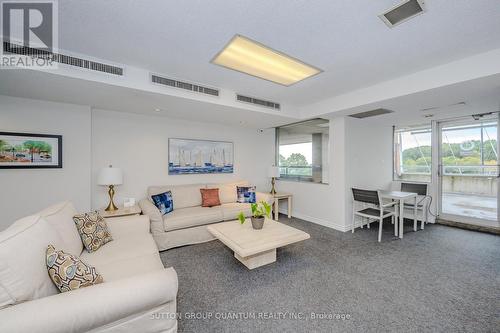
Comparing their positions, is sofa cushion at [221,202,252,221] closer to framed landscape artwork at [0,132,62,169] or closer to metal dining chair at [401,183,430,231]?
framed landscape artwork at [0,132,62,169]

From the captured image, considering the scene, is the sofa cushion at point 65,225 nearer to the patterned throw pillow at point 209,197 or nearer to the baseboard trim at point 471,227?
the patterned throw pillow at point 209,197

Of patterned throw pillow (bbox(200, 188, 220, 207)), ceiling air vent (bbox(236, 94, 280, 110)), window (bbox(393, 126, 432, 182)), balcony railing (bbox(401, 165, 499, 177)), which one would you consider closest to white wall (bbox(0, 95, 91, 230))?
patterned throw pillow (bbox(200, 188, 220, 207))

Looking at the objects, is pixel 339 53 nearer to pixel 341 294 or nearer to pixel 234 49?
pixel 234 49

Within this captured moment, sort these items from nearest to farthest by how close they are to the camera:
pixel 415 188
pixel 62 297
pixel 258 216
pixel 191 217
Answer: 1. pixel 62 297
2. pixel 258 216
3. pixel 191 217
4. pixel 415 188

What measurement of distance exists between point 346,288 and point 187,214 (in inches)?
90.4

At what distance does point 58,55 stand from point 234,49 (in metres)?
1.69

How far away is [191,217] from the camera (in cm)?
316

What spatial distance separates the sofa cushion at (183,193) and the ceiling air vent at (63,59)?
1.92 meters

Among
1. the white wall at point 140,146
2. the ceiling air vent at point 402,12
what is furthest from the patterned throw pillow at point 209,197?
the ceiling air vent at point 402,12

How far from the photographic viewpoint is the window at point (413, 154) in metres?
4.47

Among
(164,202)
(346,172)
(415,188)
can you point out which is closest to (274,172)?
(346,172)

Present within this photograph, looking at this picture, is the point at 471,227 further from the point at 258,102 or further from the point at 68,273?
the point at 68,273

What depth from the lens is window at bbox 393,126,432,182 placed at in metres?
4.47

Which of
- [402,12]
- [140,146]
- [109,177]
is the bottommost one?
[109,177]
